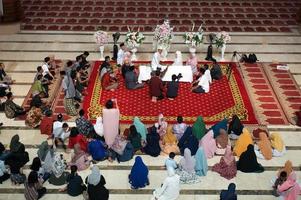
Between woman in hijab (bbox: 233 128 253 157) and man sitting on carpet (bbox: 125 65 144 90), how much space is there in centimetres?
315

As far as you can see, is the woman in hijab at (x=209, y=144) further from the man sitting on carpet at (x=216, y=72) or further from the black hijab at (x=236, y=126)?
the man sitting on carpet at (x=216, y=72)

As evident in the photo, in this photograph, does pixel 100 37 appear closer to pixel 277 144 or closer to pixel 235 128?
pixel 235 128

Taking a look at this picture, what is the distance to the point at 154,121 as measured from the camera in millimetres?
11172

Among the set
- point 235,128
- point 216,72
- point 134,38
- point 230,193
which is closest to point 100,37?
point 134,38

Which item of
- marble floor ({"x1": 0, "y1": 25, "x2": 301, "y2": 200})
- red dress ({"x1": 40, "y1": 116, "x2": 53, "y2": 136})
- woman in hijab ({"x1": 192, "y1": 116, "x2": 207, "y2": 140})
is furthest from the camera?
red dress ({"x1": 40, "y1": 116, "x2": 53, "y2": 136})

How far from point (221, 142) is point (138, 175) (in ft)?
6.37

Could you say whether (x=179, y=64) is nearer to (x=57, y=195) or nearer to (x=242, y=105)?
(x=242, y=105)

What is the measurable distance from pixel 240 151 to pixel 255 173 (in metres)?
0.54

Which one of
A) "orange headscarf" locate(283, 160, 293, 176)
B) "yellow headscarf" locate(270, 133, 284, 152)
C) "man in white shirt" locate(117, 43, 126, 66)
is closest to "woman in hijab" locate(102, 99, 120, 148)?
"man in white shirt" locate(117, 43, 126, 66)

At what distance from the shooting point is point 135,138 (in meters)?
9.95

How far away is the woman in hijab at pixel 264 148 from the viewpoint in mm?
10031

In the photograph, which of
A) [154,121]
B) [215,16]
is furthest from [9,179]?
[215,16]

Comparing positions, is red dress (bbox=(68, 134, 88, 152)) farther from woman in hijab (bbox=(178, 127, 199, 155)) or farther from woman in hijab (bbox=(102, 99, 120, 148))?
woman in hijab (bbox=(178, 127, 199, 155))

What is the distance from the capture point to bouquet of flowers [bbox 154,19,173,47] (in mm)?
13102
